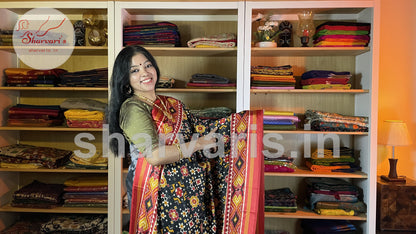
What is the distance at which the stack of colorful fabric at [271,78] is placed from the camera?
278cm

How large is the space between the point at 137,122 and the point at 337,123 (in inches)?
70.5

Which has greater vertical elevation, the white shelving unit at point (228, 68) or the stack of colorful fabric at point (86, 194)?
the white shelving unit at point (228, 68)

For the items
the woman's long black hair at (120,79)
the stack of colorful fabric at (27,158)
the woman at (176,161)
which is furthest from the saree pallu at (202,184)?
the stack of colorful fabric at (27,158)

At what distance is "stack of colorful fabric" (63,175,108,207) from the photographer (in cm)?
291

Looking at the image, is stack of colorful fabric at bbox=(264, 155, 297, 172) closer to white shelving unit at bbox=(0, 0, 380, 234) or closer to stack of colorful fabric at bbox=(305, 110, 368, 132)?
white shelving unit at bbox=(0, 0, 380, 234)

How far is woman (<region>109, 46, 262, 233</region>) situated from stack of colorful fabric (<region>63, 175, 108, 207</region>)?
1.21 metres

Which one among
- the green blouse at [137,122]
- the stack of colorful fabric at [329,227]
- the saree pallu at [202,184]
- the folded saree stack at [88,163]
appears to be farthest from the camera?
the folded saree stack at [88,163]

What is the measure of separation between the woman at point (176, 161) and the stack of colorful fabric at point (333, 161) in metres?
1.26

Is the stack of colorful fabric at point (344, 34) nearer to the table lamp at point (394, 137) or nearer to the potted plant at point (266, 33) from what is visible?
the potted plant at point (266, 33)

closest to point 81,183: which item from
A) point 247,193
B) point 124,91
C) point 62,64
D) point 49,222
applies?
point 49,222

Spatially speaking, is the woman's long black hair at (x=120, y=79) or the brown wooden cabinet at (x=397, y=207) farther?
the brown wooden cabinet at (x=397, y=207)

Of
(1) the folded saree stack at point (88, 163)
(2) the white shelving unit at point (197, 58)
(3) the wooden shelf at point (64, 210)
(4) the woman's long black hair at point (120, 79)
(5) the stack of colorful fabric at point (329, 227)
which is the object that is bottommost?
(5) the stack of colorful fabric at point (329, 227)

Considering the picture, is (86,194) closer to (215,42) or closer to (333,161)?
(215,42)

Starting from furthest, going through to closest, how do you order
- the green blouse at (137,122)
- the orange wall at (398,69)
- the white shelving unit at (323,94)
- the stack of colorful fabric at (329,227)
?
the orange wall at (398,69) → the stack of colorful fabric at (329,227) → the white shelving unit at (323,94) → the green blouse at (137,122)
